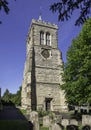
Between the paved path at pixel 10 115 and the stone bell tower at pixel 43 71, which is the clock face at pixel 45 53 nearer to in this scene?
the stone bell tower at pixel 43 71

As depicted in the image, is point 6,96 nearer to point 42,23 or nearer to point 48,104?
point 48,104

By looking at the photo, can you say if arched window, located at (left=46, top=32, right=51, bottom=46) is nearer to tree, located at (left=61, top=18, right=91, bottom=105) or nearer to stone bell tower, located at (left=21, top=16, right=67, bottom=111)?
stone bell tower, located at (left=21, top=16, right=67, bottom=111)

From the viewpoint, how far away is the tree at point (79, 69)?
23984mm

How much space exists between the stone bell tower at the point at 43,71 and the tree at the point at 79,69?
12.2m

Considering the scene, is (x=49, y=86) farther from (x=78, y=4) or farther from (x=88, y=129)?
(x=78, y=4)

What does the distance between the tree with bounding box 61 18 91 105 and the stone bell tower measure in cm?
1220

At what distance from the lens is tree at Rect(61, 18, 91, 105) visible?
78.7 feet

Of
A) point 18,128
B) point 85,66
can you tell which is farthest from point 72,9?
point 85,66

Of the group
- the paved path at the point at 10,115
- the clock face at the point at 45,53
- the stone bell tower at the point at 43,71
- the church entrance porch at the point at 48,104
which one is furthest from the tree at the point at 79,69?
the clock face at the point at 45,53

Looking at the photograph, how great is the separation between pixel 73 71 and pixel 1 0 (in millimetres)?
21469

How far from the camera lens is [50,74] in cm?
4288

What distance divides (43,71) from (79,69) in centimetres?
1701

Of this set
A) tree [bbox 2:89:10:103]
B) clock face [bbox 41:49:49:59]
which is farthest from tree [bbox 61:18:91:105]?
tree [bbox 2:89:10:103]

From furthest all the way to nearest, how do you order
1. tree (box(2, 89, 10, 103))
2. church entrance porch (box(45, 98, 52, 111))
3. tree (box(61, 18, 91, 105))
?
tree (box(2, 89, 10, 103)), church entrance porch (box(45, 98, 52, 111)), tree (box(61, 18, 91, 105))
